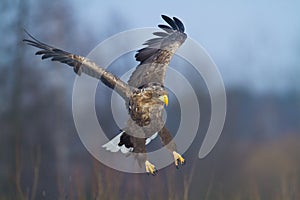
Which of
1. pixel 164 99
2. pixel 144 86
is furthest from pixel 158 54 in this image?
pixel 164 99

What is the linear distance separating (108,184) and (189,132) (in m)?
3.09

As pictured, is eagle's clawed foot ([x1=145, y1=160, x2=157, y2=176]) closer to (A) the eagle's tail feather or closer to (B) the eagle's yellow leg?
(B) the eagle's yellow leg

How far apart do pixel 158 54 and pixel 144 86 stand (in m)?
0.89

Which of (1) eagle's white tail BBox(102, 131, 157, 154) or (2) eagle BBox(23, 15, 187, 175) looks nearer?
(2) eagle BBox(23, 15, 187, 175)

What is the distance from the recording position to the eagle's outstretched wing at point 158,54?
7445 millimetres

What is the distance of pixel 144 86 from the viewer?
6.96m

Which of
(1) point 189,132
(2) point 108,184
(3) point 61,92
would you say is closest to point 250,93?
(3) point 61,92

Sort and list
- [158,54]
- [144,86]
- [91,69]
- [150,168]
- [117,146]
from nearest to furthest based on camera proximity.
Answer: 1. [150,168]
2. [144,86]
3. [91,69]
4. [117,146]
5. [158,54]

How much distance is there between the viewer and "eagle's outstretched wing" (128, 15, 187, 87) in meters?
7.45

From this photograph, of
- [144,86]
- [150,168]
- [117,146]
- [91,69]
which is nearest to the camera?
[150,168]

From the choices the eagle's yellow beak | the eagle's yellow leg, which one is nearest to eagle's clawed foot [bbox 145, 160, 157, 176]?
the eagle's yellow leg

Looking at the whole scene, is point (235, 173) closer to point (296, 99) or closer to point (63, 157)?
point (63, 157)

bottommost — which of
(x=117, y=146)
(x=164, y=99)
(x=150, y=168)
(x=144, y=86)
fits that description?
(x=150, y=168)

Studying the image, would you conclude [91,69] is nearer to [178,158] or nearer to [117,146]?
[117,146]
